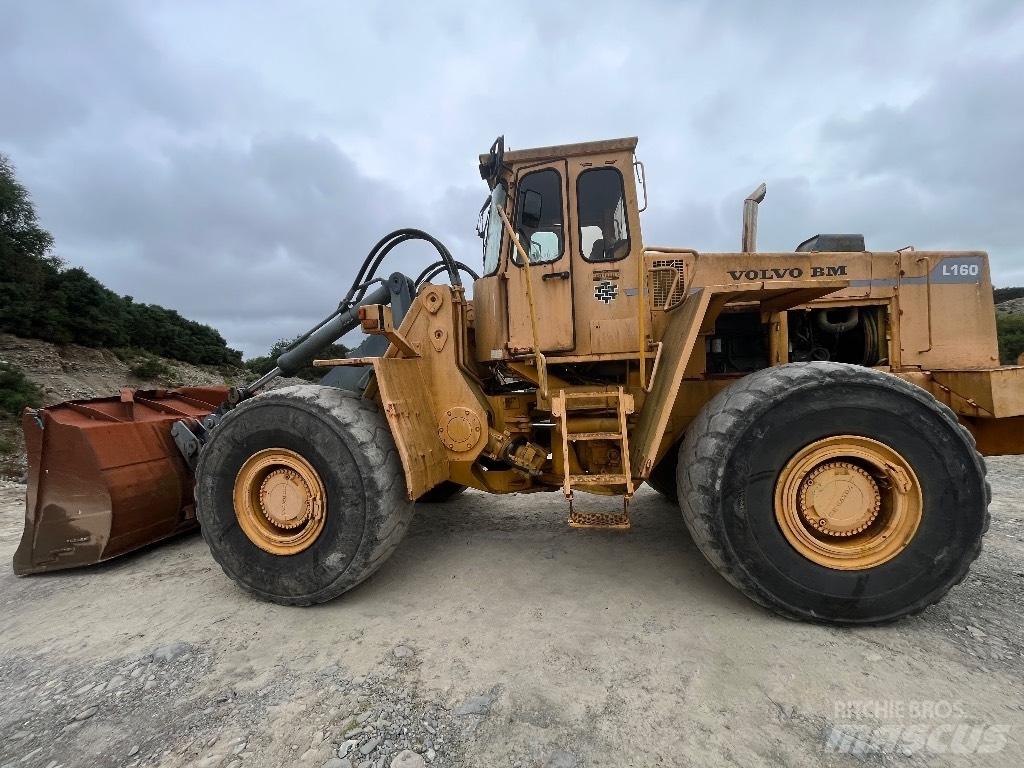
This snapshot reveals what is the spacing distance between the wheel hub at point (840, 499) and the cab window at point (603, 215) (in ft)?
6.36

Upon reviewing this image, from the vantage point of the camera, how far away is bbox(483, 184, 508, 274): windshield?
3812 mm

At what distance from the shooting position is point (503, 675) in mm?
2389

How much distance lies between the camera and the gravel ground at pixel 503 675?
1.96m

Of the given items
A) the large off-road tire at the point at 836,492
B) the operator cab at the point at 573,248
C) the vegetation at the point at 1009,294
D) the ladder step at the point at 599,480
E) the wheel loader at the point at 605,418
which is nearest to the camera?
the large off-road tire at the point at 836,492

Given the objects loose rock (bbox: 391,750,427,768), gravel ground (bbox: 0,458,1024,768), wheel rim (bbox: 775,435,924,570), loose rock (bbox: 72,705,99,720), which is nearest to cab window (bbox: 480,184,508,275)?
gravel ground (bbox: 0,458,1024,768)

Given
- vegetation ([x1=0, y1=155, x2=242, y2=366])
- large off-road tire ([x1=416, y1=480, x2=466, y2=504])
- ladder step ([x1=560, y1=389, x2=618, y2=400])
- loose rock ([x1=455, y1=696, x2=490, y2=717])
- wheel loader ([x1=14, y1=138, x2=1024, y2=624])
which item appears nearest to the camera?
loose rock ([x1=455, y1=696, x2=490, y2=717])

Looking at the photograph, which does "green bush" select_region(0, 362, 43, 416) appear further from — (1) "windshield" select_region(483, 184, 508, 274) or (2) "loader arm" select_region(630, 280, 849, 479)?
(2) "loader arm" select_region(630, 280, 849, 479)

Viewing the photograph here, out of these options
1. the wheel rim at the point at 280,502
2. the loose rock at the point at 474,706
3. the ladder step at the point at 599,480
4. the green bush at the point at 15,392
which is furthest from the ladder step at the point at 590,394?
the green bush at the point at 15,392

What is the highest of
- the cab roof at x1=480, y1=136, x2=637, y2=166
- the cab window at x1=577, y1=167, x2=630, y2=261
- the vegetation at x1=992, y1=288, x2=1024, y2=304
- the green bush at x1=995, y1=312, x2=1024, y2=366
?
the vegetation at x1=992, y1=288, x2=1024, y2=304

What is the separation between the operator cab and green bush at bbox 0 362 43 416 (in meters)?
11.7

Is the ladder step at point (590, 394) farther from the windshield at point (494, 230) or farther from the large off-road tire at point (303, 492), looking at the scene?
the large off-road tire at point (303, 492)

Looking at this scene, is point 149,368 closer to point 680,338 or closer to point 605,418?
point 605,418

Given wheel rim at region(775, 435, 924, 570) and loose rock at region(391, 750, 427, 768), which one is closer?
loose rock at region(391, 750, 427, 768)

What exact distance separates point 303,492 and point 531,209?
101 inches
